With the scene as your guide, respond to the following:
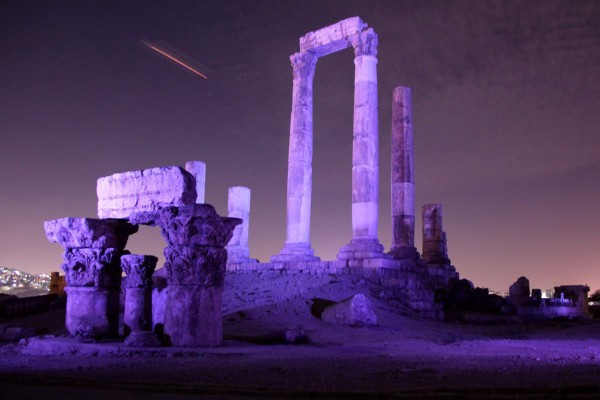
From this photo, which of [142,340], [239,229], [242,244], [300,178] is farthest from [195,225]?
[242,244]

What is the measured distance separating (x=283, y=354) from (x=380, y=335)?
580 centimetres

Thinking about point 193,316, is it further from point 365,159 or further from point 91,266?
point 365,159

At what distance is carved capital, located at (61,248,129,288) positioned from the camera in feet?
45.0

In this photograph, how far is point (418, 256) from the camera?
93.4 feet

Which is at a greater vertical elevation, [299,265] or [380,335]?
[299,265]

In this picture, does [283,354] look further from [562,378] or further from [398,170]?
[398,170]

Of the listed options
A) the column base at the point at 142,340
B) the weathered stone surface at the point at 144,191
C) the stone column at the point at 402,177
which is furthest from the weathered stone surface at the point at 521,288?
the column base at the point at 142,340

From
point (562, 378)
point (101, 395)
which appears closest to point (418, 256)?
point (562, 378)

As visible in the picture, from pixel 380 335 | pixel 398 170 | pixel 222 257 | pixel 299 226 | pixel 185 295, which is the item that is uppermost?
pixel 398 170

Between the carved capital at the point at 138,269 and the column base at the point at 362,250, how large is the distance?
13.2 m

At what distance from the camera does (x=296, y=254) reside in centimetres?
2730

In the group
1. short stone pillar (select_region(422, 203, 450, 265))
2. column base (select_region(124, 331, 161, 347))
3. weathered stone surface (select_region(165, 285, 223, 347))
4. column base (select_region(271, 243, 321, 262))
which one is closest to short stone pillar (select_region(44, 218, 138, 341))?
column base (select_region(124, 331, 161, 347))

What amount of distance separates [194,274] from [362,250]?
46.7ft

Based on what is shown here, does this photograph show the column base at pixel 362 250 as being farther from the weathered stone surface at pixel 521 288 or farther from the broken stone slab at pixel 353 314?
the weathered stone surface at pixel 521 288
